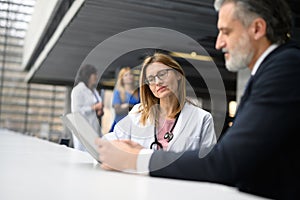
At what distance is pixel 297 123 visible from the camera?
110 cm

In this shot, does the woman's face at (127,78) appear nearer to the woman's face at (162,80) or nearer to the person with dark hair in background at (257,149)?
the woman's face at (162,80)

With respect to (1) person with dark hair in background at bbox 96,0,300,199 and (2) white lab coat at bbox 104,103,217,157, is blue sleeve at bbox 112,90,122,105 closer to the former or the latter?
(2) white lab coat at bbox 104,103,217,157

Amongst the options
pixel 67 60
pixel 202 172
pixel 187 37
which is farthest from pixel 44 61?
pixel 202 172

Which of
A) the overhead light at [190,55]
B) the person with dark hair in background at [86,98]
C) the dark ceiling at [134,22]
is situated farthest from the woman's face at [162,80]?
the overhead light at [190,55]

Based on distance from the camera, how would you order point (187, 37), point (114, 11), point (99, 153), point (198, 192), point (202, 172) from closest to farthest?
point (198, 192)
point (202, 172)
point (99, 153)
point (114, 11)
point (187, 37)

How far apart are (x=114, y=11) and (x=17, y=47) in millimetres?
16100

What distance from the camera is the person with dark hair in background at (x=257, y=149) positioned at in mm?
1064

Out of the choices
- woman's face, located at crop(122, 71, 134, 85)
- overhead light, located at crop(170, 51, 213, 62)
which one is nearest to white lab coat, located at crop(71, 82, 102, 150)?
woman's face, located at crop(122, 71, 134, 85)

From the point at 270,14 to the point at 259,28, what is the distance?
0.05m

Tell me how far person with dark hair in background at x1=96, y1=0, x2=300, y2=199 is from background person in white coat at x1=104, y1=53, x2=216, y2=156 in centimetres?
72

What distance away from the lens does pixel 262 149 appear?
1.07m

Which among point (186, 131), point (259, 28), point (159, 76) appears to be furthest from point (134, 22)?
point (259, 28)

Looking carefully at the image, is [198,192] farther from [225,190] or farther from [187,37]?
[187,37]

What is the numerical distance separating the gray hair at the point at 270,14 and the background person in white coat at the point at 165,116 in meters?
0.71
